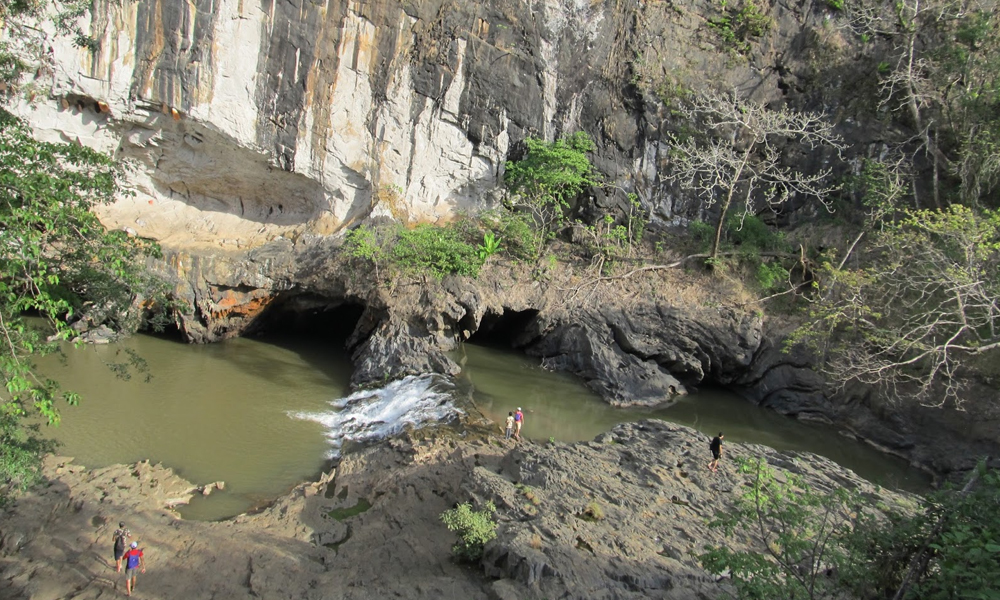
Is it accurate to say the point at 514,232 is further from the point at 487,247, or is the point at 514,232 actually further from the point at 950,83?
the point at 950,83

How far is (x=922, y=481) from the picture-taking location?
1116cm

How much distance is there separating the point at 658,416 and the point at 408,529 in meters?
7.63

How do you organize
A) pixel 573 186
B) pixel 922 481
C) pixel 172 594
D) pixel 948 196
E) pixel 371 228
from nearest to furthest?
pixel 172 594
pixel 922 481
pixel 948 196
pixel 371 228
pixel 573 186

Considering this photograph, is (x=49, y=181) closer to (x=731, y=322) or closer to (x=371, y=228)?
(x=371, y=228)

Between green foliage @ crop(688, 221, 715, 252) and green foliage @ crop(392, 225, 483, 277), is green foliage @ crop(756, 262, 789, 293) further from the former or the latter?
green foliage @ crop(392, 225, 483, 277)

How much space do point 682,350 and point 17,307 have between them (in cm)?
1391

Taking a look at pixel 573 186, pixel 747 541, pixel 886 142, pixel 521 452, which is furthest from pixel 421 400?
pixel 886 142

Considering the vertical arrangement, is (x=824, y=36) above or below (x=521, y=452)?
above

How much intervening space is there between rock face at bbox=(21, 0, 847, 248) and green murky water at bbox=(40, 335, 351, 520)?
4.48m

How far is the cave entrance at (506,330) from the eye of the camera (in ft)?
55.6

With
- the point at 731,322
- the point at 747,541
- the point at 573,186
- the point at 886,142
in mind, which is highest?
the point at 886,142

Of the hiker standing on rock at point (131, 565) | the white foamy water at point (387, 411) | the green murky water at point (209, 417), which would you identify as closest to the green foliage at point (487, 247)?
the white foamy water at point (387, 411)

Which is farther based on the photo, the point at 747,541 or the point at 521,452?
the point at 521,452

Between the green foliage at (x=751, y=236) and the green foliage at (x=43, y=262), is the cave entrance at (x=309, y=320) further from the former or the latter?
the green foliage at (x=751, y=236)
